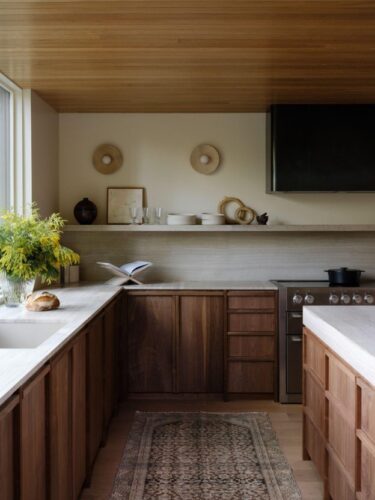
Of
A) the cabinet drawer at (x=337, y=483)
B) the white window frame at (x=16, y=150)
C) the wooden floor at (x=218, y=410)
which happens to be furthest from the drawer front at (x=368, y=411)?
the white window frame at (x=16, y=150)

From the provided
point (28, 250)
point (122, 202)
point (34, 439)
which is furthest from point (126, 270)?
point (34, 439)

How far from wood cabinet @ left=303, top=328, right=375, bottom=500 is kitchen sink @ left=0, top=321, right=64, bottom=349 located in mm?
1386

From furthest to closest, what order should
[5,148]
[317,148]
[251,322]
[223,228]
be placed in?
[223,228]
[317,148]
[251,322]
[5,148]

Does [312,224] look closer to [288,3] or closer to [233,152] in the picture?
[233,152]

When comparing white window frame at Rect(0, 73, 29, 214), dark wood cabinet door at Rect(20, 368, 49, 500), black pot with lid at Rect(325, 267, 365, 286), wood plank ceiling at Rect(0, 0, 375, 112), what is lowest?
dark wood cabinet door at Rect(20, 368, 49, 500)

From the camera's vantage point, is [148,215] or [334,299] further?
[148,215]

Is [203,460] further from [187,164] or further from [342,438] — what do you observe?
[187,164]

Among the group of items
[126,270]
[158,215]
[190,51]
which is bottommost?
[126,270]

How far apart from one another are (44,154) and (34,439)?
3.15 m

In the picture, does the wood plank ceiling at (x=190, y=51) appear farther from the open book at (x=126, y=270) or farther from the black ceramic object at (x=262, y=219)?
the open book at (x=126, y=270)

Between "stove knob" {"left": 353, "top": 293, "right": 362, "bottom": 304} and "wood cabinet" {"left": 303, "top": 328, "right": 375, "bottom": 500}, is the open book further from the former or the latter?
"wood cabinet" {"left": 303, "top": 328, "right": 375, "bottom": 500}

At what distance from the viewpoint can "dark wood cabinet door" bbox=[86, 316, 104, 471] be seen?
2.97m

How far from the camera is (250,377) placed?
4496mm

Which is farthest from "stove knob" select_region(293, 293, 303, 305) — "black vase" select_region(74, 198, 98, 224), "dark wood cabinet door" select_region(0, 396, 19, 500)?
"dark wood cabinet door" select_region(0, 396, 19, 500)
